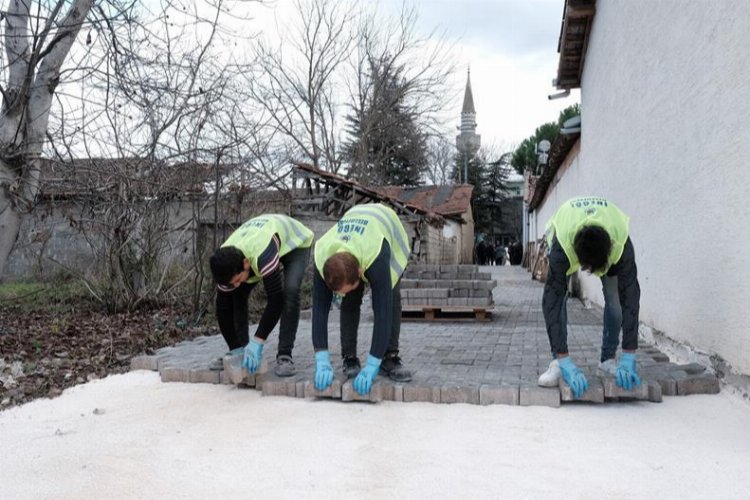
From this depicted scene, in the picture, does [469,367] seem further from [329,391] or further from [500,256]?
[500,256]

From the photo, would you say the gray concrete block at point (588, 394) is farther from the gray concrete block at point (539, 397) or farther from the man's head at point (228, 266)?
the man's head at point (228, 266)

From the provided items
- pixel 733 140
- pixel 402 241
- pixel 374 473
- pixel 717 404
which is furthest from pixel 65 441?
pixel 733 140

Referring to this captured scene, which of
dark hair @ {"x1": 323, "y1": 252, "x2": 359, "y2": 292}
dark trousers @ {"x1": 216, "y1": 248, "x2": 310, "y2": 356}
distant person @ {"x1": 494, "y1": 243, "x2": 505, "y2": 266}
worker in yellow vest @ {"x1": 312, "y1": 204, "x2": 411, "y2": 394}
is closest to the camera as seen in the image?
dark hair @ {"x1": 323, "y1": 252, "x2": 359, "y2": 292}

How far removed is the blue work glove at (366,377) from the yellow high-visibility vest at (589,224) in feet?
4.31

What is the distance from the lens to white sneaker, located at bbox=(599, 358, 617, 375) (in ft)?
12.6

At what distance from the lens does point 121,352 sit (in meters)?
5.68

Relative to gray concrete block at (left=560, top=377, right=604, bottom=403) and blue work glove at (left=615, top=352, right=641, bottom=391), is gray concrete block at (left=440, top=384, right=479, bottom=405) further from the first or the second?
blue work glove at (left=615, top=352, right=641, bottom=391)

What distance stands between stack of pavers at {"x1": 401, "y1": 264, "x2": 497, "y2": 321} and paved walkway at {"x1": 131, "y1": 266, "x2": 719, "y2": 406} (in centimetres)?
51

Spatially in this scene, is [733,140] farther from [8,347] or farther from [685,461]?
[8,347]

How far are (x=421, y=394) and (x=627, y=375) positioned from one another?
126cm

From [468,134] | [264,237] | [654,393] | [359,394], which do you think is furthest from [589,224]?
[468,134]

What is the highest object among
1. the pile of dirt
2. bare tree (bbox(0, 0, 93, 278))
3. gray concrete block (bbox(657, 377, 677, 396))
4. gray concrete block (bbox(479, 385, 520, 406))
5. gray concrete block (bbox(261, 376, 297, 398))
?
bare tree (bbox(0, 0, 93, 278))

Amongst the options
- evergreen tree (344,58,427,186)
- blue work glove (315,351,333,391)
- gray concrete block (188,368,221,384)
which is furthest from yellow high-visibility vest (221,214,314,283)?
evergreen tree (344,58,427,186)

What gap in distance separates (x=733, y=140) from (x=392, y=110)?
2144cm
